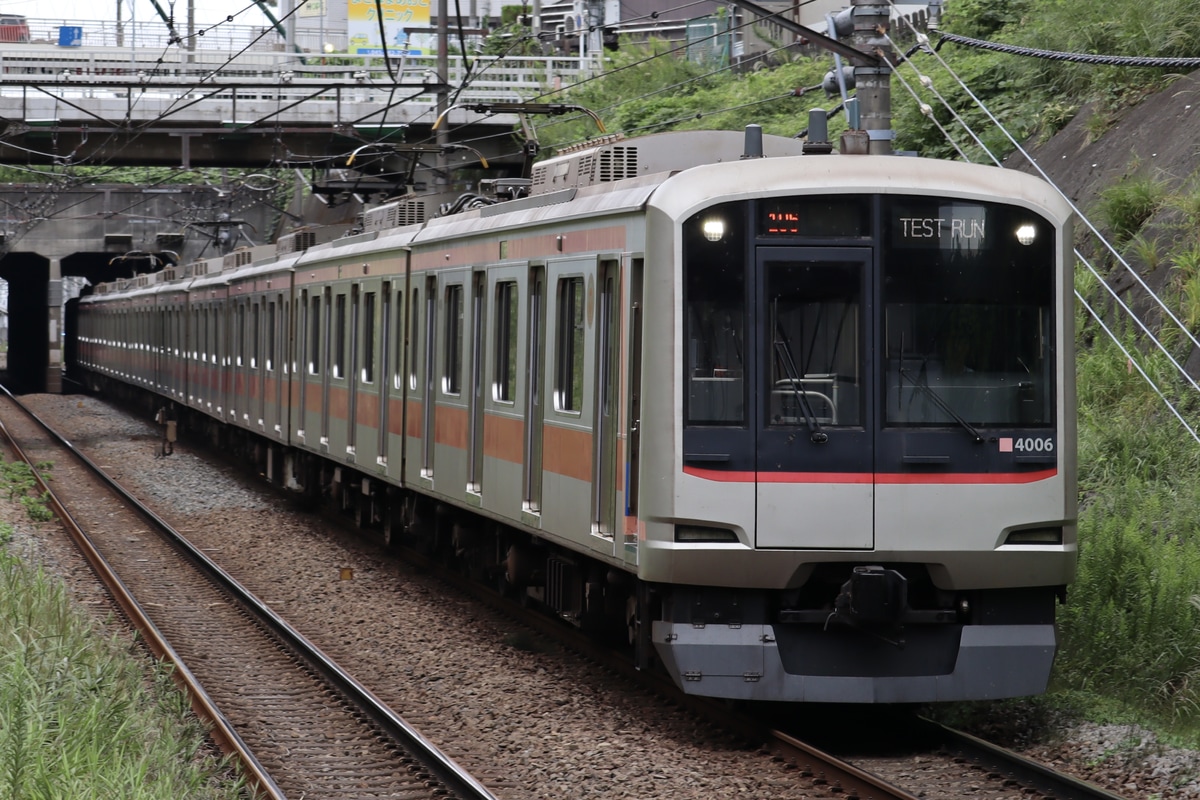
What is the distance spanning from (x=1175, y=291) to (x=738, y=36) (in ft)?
104

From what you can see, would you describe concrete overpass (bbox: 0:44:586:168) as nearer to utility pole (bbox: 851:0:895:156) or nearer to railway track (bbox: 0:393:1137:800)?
utility pole (bbox: 851:0:895:156)

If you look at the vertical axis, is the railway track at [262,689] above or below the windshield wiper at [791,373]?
below

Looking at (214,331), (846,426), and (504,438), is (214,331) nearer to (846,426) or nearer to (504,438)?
(504,438)

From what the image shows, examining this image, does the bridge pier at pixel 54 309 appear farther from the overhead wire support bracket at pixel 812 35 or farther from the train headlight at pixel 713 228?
the train headlight at pixel 713 228

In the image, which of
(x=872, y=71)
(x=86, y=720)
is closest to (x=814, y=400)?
(x=86, y=720)

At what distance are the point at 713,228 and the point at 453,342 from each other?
470cm

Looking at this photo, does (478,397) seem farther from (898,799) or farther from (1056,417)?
(898,799)

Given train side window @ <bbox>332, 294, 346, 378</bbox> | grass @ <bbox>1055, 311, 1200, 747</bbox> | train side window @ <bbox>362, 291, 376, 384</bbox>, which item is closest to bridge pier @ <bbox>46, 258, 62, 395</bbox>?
train side window @ <bbox>332, 294, 346, 378</bbox>

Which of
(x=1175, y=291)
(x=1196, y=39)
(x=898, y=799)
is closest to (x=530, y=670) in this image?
(x=898, y=799)

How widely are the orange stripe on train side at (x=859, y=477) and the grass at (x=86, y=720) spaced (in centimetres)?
257

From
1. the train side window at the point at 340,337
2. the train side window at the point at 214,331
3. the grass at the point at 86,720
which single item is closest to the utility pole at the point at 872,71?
the grass at the point at 86,720

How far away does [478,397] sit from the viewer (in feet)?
37.6

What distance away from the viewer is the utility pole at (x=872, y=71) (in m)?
10.6

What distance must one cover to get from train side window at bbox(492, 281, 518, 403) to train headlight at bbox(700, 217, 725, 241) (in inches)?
113
